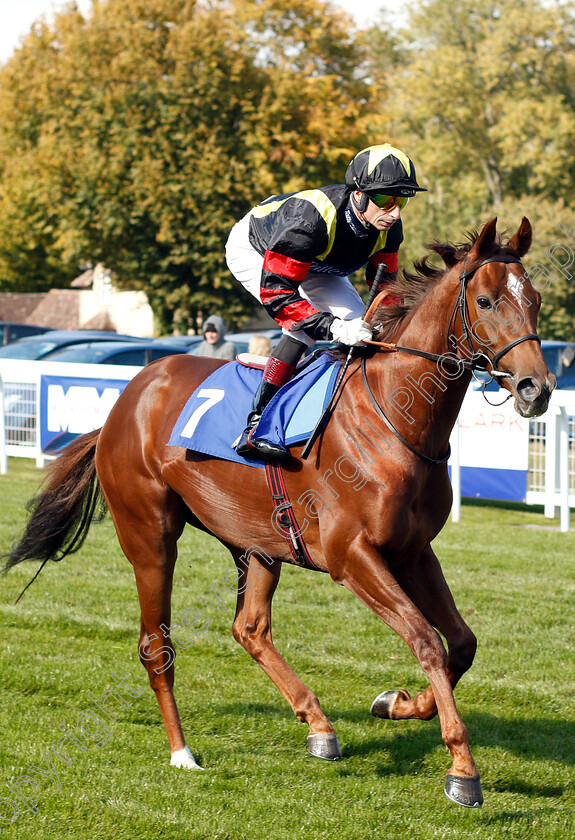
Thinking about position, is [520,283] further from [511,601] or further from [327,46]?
[327,46]

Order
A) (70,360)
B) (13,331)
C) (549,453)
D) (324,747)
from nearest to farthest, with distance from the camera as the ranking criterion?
Result: (324,747) → (549,453) → (70,360) → (13,331)

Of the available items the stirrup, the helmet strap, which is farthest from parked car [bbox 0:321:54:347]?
the helmet strap

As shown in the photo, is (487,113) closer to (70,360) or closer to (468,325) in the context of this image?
(70,360)

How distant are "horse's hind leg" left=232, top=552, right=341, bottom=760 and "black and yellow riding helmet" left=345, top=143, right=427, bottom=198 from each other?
5.55 feet

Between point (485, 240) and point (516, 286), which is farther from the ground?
point (485, 240)

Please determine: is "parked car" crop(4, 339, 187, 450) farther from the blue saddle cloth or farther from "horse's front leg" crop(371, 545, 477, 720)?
"horse's front leg" crop(371, 545, 477, 720)

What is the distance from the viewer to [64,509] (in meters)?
4.75

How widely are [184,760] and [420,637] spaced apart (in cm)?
121

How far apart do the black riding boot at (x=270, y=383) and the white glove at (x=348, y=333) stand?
8.7 inches

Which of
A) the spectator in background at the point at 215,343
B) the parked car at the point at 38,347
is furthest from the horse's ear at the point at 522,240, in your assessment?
the parked car at the point at 38,347

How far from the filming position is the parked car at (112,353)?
12852 mm

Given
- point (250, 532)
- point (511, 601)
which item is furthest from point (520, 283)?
point (511, 601)

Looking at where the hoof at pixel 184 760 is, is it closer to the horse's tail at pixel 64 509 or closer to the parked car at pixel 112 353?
the horse's tail at pixel 64 509

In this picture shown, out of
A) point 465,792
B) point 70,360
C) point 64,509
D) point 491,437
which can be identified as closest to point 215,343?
point 70,360
